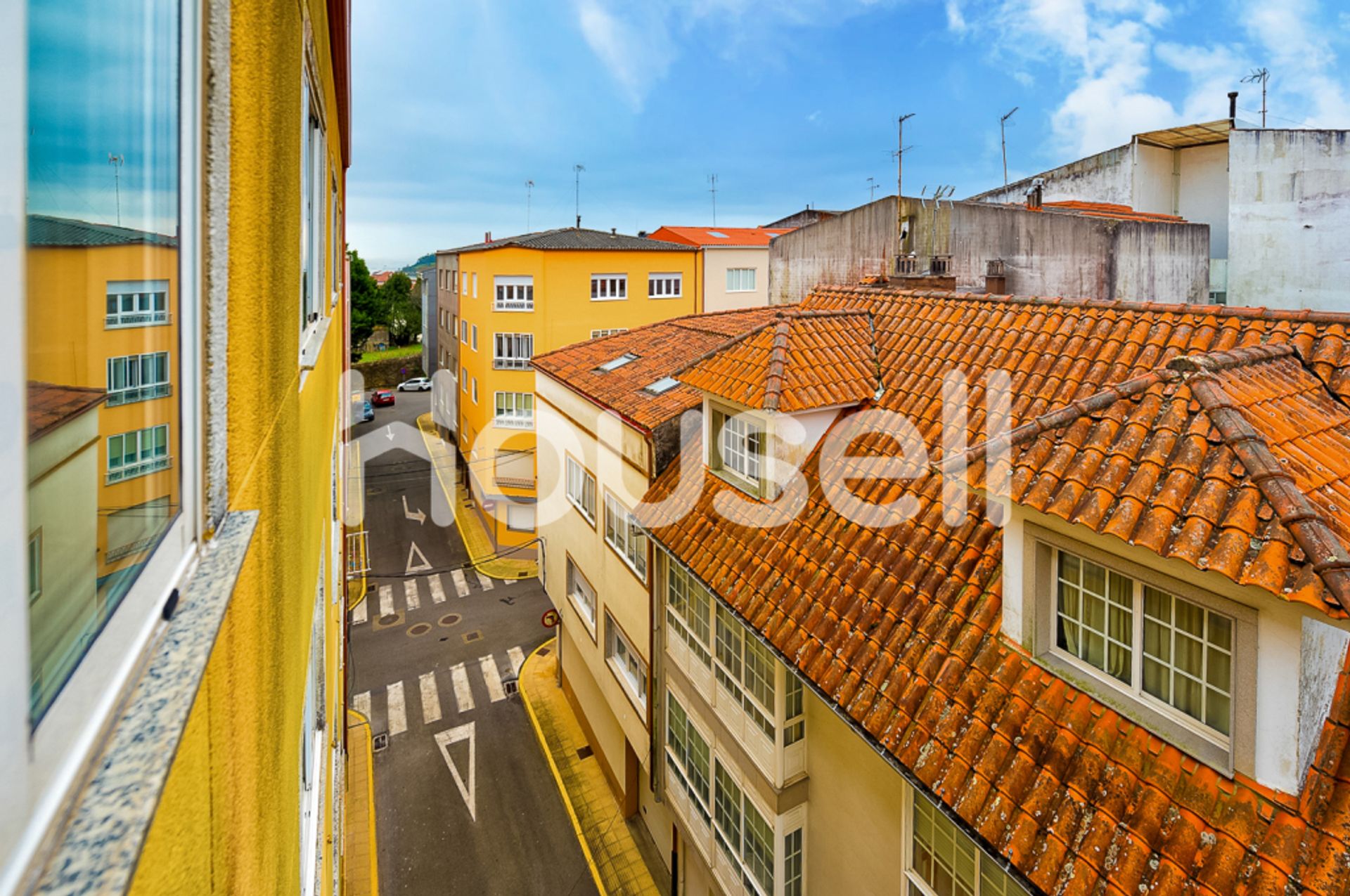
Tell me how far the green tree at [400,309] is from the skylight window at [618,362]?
43090 millimetres

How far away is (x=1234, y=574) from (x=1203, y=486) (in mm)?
758

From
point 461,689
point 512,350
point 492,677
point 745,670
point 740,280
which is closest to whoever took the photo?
point 745,670

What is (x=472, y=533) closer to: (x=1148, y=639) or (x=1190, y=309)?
(x=1190, y=309)

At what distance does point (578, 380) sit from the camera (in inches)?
558

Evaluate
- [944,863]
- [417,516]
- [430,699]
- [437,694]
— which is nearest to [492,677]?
[437,694]

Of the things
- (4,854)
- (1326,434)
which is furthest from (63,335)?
(1326,434)

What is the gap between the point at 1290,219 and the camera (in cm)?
1861

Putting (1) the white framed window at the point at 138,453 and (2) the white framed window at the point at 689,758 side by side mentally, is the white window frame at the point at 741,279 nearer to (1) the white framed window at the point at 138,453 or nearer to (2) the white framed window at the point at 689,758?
(2) the white framed window at the point at 689,758

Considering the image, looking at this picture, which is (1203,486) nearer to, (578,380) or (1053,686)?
(1053,686)

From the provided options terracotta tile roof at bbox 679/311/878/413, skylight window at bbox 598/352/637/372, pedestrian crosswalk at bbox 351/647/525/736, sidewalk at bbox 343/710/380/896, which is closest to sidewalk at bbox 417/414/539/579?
pedestrian crosswalk at bbox 351/647/525/736

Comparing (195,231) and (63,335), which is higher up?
(195,231)

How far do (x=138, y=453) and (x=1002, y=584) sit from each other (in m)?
5.66

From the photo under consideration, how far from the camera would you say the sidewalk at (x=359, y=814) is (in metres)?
12.0

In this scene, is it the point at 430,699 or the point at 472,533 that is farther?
the point at 472,533
